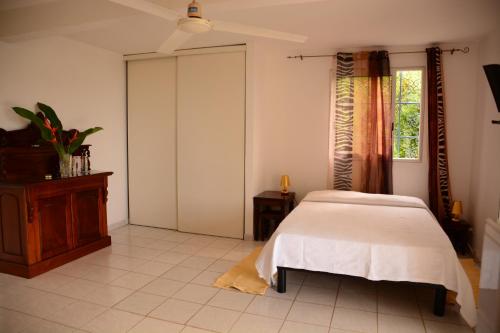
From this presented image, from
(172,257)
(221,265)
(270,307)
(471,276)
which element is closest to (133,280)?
(172,257)

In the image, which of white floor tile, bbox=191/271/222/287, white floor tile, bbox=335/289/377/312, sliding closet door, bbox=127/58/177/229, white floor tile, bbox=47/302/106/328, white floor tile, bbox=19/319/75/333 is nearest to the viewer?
white floor tile, bbox=19/319/75/333

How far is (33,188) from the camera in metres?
3.27

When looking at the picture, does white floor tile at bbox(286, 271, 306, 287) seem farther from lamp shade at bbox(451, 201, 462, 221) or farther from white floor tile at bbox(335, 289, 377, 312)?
lamp shade at bbox(451, 201, 462, 221)

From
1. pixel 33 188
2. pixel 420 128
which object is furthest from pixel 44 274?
pixel 420 128

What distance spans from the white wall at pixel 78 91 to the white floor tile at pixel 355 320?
349 cm

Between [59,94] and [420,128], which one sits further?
[420,128]

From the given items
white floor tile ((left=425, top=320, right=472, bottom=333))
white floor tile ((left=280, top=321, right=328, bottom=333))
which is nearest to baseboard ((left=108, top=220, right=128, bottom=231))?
white floor tile ((left=280, top=321, right=328, bottom=333))

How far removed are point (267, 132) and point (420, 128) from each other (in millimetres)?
1966

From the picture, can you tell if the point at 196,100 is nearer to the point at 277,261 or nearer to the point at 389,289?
the point at 277,261

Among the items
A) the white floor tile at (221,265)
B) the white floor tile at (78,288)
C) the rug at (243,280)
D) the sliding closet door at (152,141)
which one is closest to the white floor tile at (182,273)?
the white floor tile at (221,265)

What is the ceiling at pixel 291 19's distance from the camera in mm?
2875

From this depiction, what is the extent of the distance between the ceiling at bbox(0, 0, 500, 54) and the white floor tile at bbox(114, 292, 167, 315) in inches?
91.4

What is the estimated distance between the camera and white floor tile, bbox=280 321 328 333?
2422 mm

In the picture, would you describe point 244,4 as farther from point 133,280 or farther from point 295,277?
point 133,280
